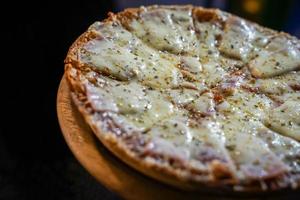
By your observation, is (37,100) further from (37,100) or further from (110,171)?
(110,171)

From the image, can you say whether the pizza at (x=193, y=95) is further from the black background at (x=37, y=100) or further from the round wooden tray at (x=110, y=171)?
the black background at (x=37, y=100)

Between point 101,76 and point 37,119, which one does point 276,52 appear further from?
point 37,119

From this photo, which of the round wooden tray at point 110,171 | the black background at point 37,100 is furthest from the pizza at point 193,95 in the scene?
the black background at point 37,100

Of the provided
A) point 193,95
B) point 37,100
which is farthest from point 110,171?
point 37,100

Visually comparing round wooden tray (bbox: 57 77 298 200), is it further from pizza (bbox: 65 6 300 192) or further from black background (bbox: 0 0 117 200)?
black background (bbox: 0 0 117 200)

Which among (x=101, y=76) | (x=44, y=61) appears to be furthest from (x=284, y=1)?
(x=101, y=76)

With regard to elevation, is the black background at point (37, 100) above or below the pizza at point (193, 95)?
below
